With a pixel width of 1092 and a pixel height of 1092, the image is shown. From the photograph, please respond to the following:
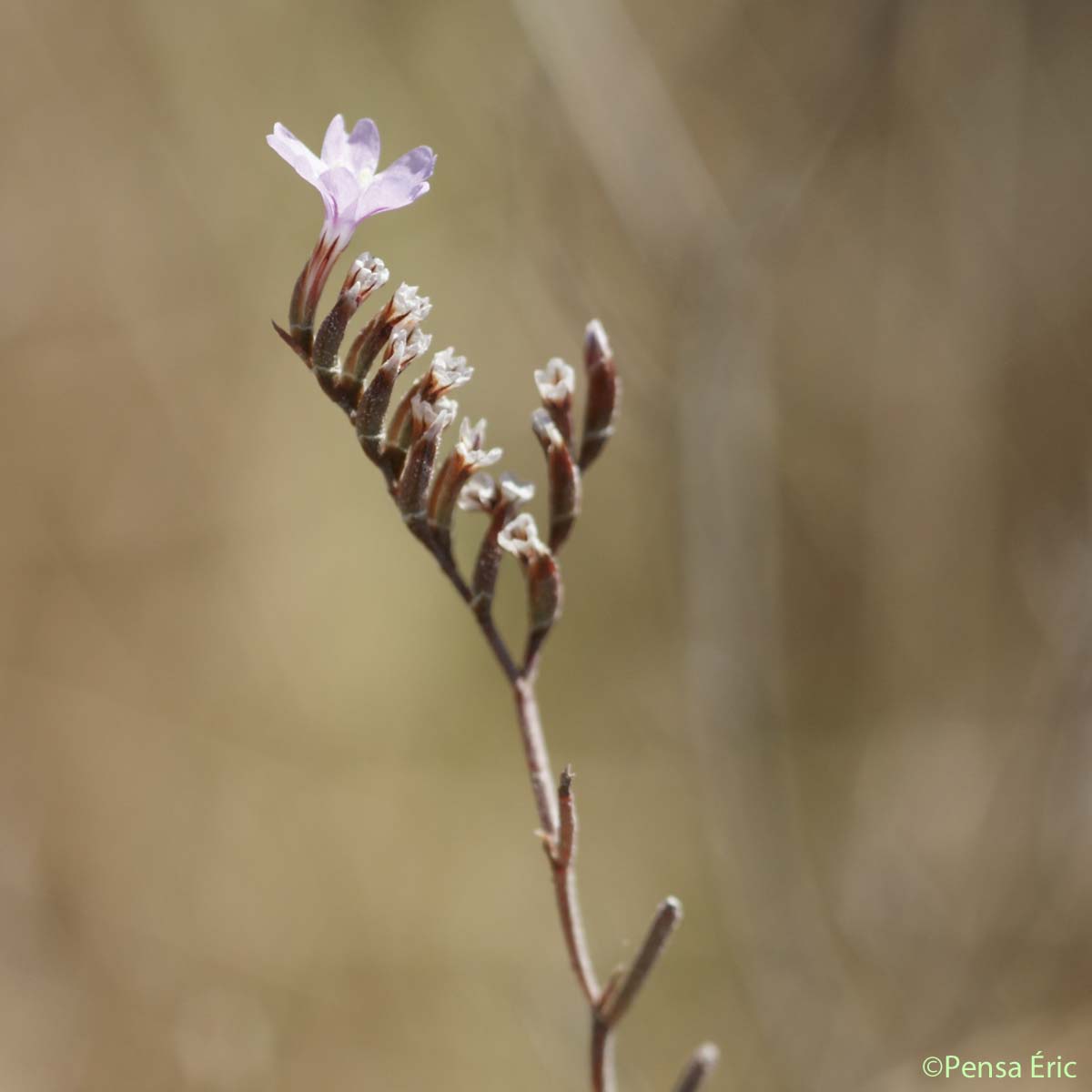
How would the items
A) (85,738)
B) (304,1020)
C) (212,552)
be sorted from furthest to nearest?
(212,552) → (85,738) → (304,1020)

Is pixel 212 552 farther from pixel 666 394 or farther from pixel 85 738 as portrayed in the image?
pixel 666 394

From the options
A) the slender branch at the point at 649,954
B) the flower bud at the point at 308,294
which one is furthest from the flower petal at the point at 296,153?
the slender branch at the point at 649,954

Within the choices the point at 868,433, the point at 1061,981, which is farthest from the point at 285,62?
the point at 1061,981

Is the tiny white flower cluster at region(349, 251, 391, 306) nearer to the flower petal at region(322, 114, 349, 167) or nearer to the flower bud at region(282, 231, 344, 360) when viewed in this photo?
the flower bud at region(282, 231, 344, 360)

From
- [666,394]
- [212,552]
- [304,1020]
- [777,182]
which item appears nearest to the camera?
[777,182]

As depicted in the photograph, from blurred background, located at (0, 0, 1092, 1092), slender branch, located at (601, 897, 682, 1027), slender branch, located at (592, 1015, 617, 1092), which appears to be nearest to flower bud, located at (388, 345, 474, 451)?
slender branch, located at (601, 897, 682, 1027)

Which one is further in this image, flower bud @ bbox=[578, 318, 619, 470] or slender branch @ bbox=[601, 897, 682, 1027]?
flower bud @ bbox=[578, 318, 619, 470]

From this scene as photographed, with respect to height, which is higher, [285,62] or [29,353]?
[285,62]

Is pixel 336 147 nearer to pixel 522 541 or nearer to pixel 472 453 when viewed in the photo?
pixel 472 453
